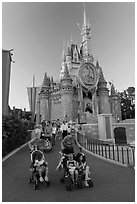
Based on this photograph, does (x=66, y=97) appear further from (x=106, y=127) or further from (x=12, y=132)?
(x=12, y=132)

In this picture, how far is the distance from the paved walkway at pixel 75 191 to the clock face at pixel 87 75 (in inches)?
1282

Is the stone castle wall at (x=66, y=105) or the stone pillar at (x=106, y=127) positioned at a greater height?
the stone castle wall at (x=66, y=105)

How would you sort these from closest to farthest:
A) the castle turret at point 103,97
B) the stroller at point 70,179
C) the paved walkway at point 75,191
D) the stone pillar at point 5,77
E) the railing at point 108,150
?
the paved walkway at point 75,191 < the stroller at point 70,179 < the railing at point 108,150 < the stone pillar at point 5,77 < the castle turret at point 103,97

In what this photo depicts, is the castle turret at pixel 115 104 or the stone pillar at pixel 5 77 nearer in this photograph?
the stone pillar at pixel 5 77

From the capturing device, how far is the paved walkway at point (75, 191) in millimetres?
3785

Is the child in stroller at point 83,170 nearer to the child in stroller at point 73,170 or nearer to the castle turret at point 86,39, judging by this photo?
the child in stroller at point 73,170

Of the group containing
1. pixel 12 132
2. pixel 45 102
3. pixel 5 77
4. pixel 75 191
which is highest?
pixel 5 77

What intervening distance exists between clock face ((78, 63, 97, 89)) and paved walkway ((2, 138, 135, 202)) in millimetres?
32575

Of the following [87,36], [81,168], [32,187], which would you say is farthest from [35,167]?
[87,36]

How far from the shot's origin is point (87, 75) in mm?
38844

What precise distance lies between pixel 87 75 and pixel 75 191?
119 feet

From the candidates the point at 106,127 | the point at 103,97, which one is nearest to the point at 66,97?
the point at 103,97

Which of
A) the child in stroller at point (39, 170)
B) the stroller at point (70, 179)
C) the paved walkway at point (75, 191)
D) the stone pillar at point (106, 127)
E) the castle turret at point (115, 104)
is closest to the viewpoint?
the paved walkway at point (75, 191)

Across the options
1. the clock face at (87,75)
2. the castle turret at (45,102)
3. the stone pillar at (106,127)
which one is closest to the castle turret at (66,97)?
the clock face at (87,75)
